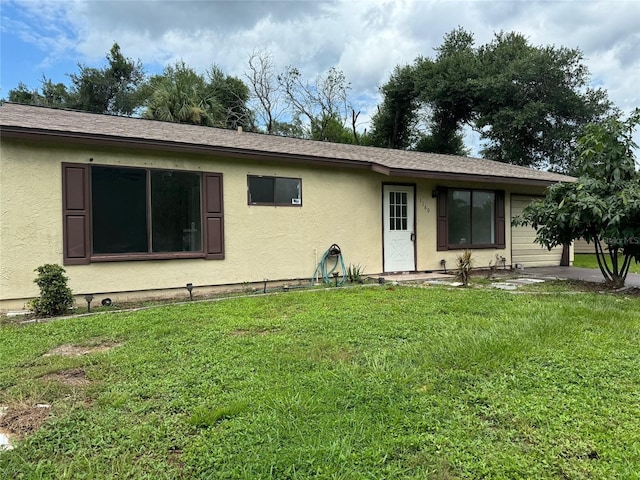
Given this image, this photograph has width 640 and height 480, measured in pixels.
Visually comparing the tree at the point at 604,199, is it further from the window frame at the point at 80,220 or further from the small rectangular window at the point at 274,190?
the window frame at the point at 80,220

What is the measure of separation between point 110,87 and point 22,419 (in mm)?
26368

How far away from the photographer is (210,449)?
7.01 feet

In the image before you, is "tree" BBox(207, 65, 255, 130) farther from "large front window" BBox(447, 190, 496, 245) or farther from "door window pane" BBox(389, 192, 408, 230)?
"large front window" BBox(447, 190, 496, 245)

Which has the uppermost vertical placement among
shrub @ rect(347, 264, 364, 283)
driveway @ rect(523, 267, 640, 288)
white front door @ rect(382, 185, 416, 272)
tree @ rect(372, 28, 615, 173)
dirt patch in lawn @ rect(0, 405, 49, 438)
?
tree @ rect(372, 28, 615, 173)

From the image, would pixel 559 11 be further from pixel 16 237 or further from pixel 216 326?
pixel 16 237

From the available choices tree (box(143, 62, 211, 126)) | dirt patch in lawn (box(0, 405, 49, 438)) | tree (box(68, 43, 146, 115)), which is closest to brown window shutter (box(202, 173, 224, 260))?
dirt patch in lawn (box(0, 405, 49, 438))

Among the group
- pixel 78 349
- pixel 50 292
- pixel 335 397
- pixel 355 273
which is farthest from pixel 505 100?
pixel 78 349

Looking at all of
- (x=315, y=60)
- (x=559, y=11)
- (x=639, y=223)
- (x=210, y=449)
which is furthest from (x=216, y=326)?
(x=315, y=60)

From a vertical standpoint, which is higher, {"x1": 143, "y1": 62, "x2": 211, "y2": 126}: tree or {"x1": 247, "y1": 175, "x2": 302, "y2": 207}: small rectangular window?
{"x1": 143, "y1": 62, "x2": 211, "y2": 126}: tree

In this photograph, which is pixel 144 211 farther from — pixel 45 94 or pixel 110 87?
pixel 45 94

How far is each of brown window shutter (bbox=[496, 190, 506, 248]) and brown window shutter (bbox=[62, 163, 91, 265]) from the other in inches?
356

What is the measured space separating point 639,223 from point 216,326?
21.7ft

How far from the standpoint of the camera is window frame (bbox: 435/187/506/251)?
946 centimetres

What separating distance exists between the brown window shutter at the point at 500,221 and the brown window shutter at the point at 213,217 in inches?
276
